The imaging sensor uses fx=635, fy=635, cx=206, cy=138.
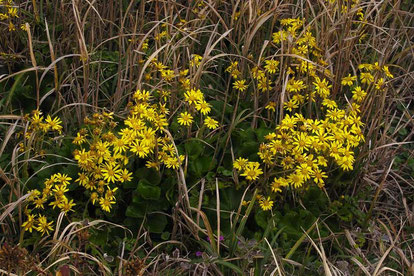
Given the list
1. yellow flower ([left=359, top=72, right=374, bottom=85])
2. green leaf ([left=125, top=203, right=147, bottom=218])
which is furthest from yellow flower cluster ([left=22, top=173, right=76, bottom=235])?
yellow flower ([left=359, top=72, right=374, bottom=85])

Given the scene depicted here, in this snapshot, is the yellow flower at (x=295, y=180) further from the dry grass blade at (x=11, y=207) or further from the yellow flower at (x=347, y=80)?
the dry grass blade at (x=11, y=207)

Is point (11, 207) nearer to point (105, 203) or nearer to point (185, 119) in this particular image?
point (105, 203)

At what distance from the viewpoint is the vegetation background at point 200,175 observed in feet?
7.99

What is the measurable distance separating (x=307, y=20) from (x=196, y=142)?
3.69ft

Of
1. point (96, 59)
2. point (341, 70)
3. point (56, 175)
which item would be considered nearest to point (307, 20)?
point (341, 70)

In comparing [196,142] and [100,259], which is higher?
[196,142]

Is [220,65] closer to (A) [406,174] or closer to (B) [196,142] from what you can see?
(B) [196,142]

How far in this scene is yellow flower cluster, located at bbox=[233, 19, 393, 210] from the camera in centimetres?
247

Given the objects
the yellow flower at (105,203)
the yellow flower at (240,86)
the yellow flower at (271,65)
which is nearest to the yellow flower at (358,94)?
the yellow flower at (271,65)

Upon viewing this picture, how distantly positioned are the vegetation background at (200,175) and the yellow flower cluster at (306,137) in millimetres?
56

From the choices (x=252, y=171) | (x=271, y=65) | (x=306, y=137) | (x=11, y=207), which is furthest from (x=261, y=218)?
(x=11, y=207)

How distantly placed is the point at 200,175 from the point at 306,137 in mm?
469

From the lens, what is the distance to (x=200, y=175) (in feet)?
8.64

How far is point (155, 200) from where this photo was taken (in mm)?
2555
